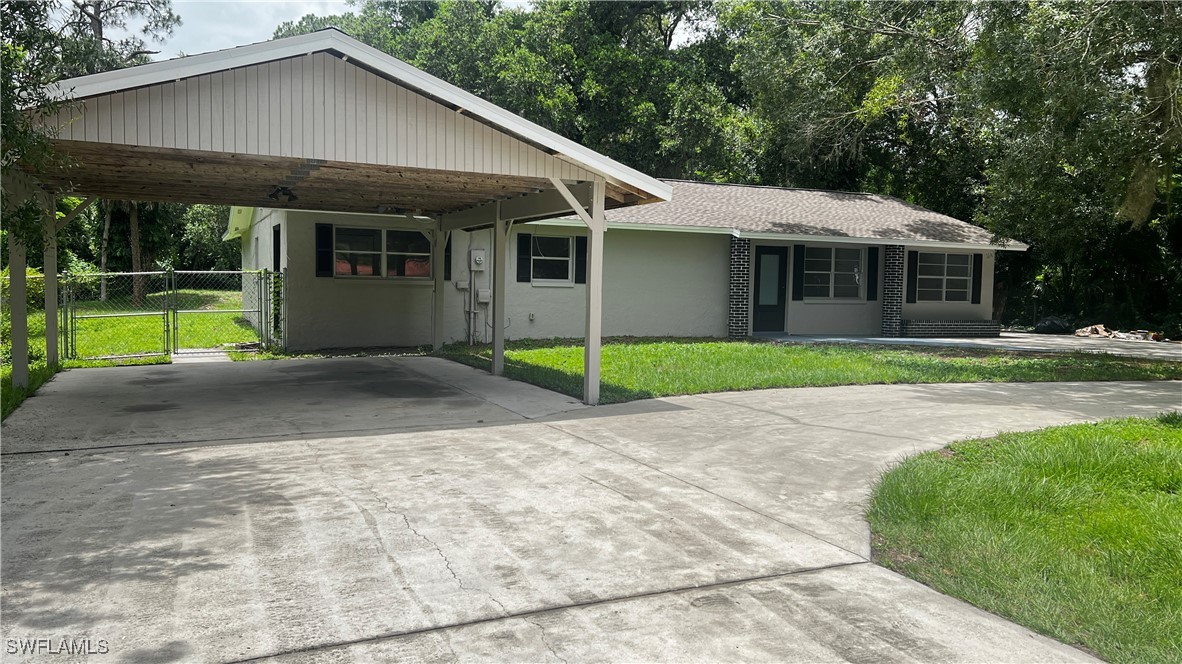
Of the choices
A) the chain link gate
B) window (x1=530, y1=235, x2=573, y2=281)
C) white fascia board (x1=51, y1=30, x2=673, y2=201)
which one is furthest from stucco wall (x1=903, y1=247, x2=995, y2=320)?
the chain link gate

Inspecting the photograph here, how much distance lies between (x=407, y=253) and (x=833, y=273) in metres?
10.5

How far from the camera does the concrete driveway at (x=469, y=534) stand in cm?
356

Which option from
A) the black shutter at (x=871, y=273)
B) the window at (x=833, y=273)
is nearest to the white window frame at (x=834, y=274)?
the window at (x=833, y=273)

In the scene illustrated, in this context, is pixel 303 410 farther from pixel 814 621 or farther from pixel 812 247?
pixel 812 247

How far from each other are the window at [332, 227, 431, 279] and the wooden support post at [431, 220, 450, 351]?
2.78 ft

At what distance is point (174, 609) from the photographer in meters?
3.74

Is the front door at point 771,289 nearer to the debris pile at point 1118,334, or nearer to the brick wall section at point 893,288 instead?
the brick wall section at point 893,288

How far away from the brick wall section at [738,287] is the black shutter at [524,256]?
16.1 feet

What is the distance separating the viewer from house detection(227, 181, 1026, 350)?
16.7 m

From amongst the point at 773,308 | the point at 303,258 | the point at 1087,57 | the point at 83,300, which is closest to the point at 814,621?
the point at 1087,57

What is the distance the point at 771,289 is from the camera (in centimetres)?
2008

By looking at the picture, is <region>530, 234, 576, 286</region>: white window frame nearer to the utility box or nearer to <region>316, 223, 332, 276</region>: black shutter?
the utility box

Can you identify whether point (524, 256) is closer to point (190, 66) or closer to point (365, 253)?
point (365, 253)

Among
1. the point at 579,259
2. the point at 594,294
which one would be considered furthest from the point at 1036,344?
the point at 594,294
